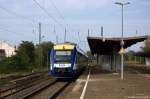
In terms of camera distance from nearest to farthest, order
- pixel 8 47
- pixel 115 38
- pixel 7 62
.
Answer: pixel 115 38 < pixel 7 62 < pixel 8 47

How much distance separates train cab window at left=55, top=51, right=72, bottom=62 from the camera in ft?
136

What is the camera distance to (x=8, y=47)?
139m

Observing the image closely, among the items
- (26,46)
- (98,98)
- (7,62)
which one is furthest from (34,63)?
(98,98)

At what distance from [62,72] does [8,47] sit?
3915 inches

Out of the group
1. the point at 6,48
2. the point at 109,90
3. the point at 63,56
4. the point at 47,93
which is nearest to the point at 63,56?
the point at 63,56

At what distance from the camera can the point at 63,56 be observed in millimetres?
41625

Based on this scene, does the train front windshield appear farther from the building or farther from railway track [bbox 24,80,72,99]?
the building

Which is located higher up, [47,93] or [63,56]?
[63,56]

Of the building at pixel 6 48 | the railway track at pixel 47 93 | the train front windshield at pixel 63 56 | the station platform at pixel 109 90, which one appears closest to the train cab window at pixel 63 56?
the train front windshield at pixel 63 56

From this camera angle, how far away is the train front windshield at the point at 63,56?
41344 millimetres

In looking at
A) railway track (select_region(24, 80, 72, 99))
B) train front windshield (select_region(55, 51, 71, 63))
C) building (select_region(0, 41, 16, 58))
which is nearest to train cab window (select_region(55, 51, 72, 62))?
train front windshield (select_region(55, 51, 71, 63))

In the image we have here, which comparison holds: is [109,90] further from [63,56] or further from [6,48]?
[6,48]

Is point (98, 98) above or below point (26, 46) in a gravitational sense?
below

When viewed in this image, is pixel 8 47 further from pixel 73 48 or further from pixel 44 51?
pixel 73 48
